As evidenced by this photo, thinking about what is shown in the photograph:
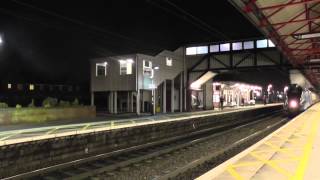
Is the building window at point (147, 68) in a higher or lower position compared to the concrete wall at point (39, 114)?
higher

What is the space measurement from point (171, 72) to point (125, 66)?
7.24 m

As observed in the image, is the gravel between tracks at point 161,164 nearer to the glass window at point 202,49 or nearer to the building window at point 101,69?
the building window at point 101,69

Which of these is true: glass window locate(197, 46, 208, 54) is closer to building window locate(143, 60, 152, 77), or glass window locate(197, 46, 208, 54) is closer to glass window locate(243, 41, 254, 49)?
glass window locate(243, 41, 254, 49)

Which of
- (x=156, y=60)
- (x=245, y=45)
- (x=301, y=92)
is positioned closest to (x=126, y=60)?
(x=156, y=60)

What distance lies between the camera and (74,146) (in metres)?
16.9

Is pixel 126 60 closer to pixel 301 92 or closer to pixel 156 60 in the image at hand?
pixel 156 60

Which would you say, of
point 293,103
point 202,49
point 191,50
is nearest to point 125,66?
point 191,50

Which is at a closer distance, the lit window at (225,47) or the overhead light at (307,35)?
the overhead light at (307,35)

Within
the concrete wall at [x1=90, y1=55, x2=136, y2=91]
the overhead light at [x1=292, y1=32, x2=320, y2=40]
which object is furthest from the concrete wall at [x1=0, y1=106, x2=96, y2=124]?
the overhead light at [x1=292, y1=32, x2=320, y2=40]

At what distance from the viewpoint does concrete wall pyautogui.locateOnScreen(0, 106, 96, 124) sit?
26.4m

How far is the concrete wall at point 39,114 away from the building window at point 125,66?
32.4 ft

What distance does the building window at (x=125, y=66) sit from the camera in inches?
1731

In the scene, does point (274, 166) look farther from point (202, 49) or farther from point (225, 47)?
point (202, 49)

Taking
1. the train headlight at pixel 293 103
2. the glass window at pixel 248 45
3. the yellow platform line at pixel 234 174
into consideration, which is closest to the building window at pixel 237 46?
the glass window at pixel 248 45
